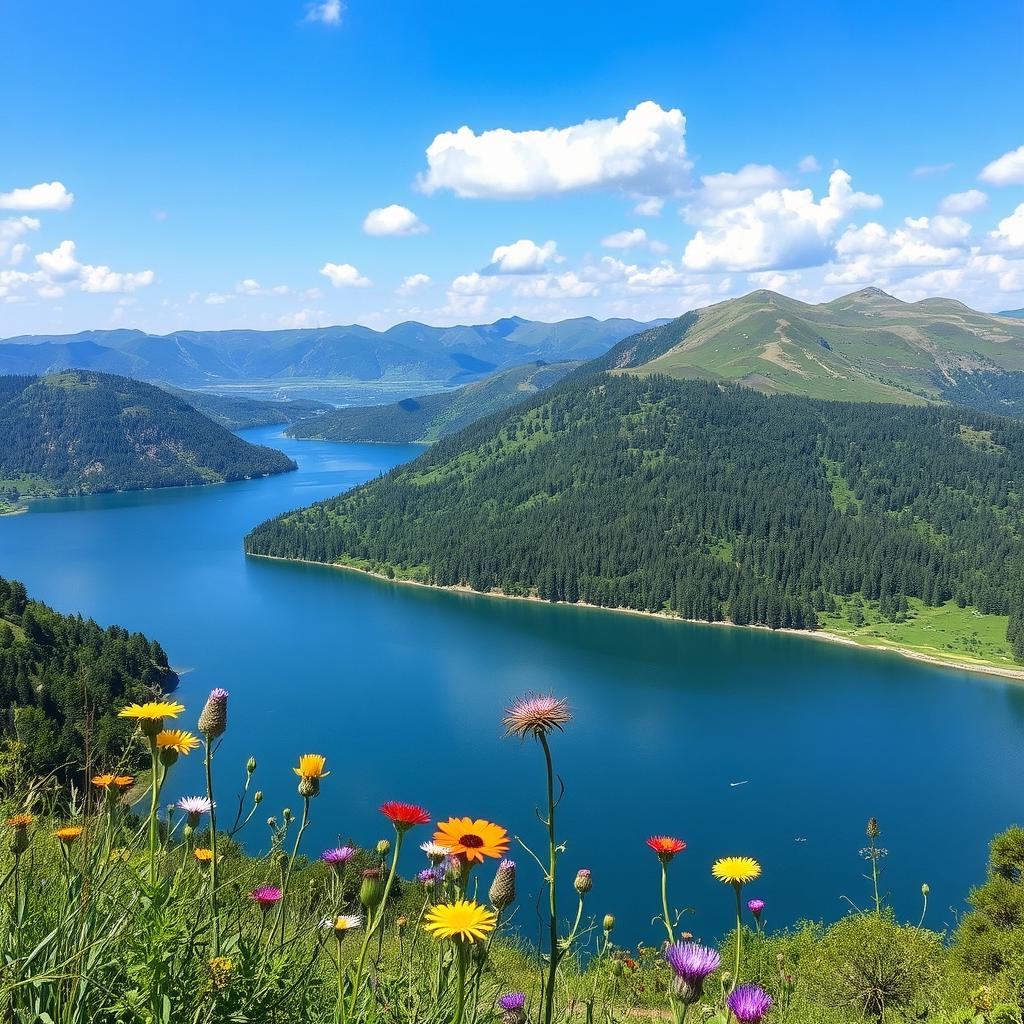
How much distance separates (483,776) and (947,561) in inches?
3540

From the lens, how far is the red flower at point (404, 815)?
271 cm

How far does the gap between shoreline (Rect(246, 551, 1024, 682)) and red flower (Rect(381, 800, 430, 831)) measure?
86.1 m

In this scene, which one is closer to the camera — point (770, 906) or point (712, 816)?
point (770, 906)

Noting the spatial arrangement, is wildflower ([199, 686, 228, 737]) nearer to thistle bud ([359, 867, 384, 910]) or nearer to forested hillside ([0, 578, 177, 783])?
thistle bud ([359, 867, 384, 910])

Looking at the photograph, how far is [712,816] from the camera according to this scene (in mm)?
45000

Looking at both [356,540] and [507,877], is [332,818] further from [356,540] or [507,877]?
[356,540]

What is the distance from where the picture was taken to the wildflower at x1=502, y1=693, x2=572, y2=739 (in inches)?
106

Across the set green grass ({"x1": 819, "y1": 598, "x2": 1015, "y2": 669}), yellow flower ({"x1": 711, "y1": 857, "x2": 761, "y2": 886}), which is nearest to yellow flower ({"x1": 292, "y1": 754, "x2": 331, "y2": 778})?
yellow flower ({"x1": 711, "y1": 857, "x2": 761, "y2": 886})

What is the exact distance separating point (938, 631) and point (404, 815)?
103 meters

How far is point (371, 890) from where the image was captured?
3012 millimetres

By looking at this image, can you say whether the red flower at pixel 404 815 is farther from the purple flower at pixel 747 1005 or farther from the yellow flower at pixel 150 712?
the purple flower at pixel 747 1005

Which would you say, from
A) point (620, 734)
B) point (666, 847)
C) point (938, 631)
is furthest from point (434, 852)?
point (938, 631)

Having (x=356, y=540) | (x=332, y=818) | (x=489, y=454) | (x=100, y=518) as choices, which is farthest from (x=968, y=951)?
(x=100, y=518)

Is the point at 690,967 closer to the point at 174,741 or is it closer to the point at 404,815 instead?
the point at 404,815
